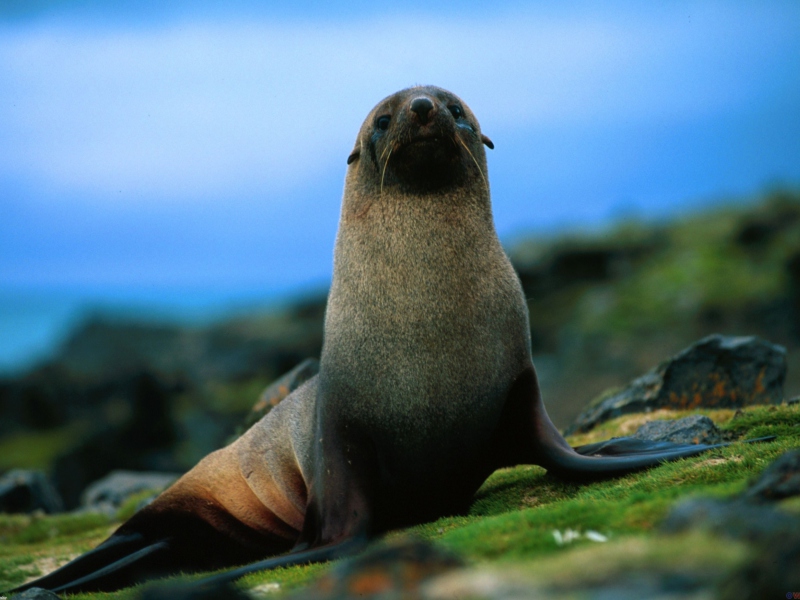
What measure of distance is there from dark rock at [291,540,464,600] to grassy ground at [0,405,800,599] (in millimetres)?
306

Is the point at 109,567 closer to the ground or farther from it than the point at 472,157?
closer to the ground

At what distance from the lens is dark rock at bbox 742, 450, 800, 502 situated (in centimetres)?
390

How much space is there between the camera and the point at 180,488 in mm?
8969

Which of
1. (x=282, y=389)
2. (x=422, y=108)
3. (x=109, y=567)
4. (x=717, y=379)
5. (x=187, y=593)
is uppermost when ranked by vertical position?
(x=422, y=108)

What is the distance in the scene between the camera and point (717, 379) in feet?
35.6

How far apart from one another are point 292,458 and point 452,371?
2.22 metres

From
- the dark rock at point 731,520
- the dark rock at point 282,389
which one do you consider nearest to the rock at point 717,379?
the dark rock at point 282,389

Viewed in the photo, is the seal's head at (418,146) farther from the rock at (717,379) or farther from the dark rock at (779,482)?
the rock at (717,379)

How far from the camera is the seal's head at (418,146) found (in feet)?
23.1

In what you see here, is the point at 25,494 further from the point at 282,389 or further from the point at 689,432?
the point at 689,432

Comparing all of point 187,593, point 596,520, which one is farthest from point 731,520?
point 187,593

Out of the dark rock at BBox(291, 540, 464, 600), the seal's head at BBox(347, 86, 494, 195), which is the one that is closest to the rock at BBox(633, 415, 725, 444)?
the seal's head at BBox(347, 86, 494, 195)

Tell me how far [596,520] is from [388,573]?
2.02m

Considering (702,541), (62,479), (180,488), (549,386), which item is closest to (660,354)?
(549,386)
